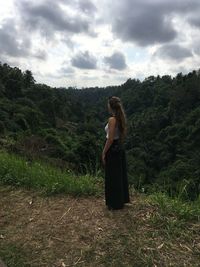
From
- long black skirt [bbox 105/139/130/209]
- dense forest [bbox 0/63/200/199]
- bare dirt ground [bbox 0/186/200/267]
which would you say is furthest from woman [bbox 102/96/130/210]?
dense forest [bbox 0/63/200/199]

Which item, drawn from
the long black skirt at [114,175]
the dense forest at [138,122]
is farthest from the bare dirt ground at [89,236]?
the dense forest at [138,122]

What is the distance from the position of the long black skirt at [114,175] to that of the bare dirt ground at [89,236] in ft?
0.42

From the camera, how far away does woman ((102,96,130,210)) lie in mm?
5176

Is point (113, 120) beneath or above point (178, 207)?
above

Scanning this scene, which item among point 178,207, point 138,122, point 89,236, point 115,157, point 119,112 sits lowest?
point 138,122

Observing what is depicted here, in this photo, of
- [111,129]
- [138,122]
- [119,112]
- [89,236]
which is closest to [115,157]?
[111,129]

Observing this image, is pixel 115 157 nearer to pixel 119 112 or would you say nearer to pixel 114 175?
pixel 114 175

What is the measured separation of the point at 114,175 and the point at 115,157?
200 millimetres

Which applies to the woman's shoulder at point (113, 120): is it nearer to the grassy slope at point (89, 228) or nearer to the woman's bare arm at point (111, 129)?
the woman's bare arm at point (111, 129)

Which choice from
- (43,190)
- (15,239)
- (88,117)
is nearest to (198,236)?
(15,239)

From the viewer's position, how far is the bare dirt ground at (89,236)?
4215 mm

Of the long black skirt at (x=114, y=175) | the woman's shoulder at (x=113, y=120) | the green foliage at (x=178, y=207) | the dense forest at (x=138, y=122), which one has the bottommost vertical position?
the dense forest at (x=138, y=122)

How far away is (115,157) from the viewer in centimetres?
529

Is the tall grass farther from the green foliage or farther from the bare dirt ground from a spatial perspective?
the green foliage
